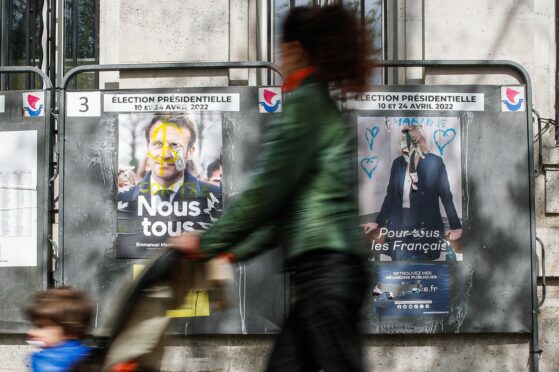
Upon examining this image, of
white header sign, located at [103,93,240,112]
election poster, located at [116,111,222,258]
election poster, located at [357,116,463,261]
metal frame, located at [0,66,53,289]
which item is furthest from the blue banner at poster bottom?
metal frame, located at [0,66,53,289]

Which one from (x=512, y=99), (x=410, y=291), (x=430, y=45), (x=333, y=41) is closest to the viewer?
(x=333, y=41)

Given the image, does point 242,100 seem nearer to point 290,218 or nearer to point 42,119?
point 42,119

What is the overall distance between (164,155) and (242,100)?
798mm

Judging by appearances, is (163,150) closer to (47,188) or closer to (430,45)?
(47,188)

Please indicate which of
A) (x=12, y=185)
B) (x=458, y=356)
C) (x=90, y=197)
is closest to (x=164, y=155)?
(x=90, y=197)

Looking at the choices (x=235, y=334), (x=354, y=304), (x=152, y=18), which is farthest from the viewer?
(x=152, y=18)

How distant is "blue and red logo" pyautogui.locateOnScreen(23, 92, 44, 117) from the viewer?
21.5 ft

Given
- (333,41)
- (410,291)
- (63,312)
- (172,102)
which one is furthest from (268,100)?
(333,41)

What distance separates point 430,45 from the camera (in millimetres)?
6984

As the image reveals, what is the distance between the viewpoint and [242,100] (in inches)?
254

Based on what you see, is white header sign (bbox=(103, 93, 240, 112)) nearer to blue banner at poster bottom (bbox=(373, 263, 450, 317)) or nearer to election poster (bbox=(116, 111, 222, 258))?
election poster (bbox=(116, 111, 222, 258))

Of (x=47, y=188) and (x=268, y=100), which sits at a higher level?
(x=268, y=100)

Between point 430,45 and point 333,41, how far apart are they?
179 inches

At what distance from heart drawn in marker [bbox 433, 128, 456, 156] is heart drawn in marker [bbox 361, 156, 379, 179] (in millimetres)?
533
